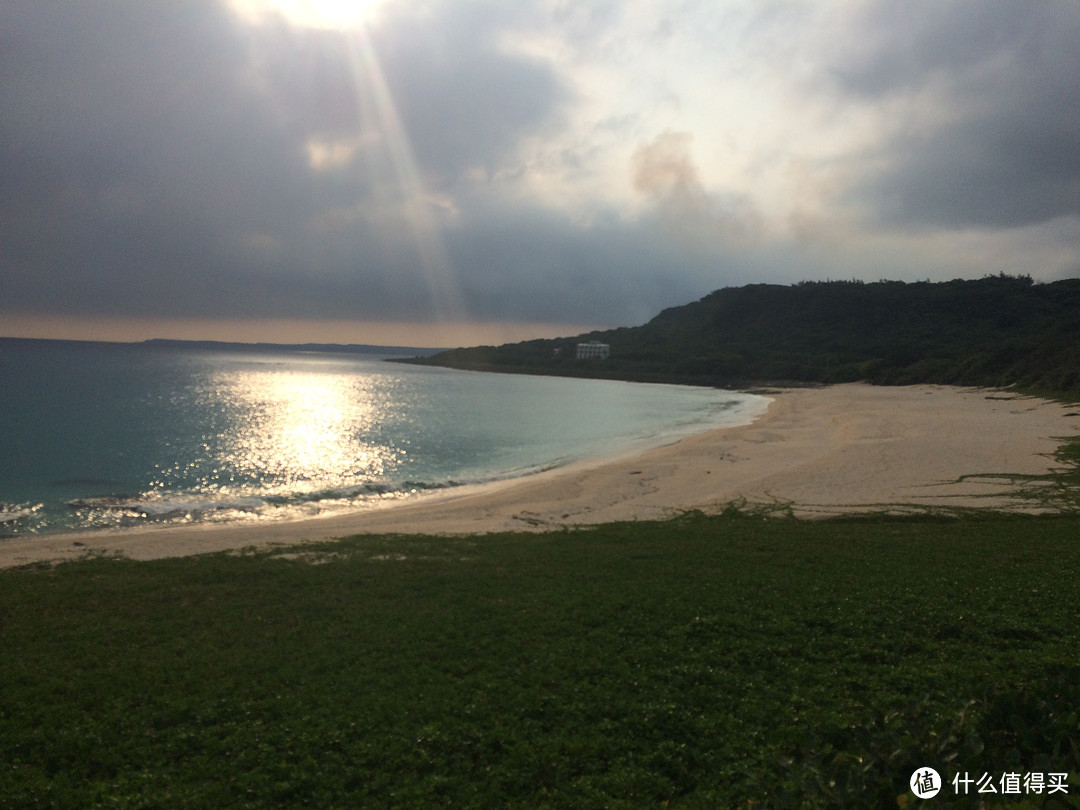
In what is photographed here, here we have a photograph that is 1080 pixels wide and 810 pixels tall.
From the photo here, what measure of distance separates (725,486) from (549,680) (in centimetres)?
2098

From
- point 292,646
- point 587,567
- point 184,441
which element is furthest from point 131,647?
point 184,441

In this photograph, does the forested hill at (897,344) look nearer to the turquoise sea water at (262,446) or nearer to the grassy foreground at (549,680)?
the turquoise sea water at (262,446)

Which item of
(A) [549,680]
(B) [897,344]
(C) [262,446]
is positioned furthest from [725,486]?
(B) [897,344]

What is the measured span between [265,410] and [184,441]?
33.2m

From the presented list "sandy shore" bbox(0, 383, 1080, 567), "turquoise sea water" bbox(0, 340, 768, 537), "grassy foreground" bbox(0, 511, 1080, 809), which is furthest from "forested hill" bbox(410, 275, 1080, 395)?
"grassy foreground" bbox(0, 511, 1080, 809)

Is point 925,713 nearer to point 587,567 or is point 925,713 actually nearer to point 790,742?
point 790,742

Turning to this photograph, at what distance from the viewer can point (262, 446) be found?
161ft

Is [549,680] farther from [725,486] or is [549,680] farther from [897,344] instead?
[897,344]

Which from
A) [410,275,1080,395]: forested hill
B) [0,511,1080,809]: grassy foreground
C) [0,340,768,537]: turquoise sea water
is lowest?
[0,340,768,537]: turquoise sea water

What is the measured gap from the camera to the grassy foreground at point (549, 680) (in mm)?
6578

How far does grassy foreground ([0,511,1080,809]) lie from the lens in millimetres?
6578

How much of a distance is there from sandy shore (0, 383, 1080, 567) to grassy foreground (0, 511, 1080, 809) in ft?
22.2

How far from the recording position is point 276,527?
23.6 m

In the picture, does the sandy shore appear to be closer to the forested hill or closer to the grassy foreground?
the grassy foreground
